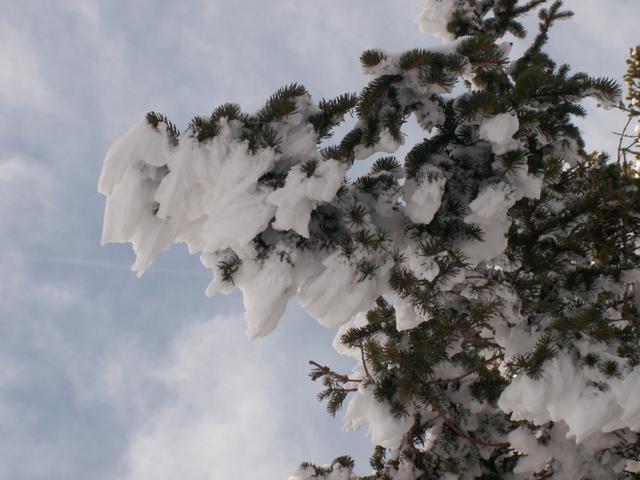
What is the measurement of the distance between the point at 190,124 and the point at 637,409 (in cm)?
300

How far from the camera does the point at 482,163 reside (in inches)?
163

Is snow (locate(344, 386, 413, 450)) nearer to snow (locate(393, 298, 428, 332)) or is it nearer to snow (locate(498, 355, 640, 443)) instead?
snow (locate(393, 298, 428, 332))

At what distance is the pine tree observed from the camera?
3.34 metres

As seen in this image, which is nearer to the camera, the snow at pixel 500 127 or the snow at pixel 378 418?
the snow at pixel 500 127

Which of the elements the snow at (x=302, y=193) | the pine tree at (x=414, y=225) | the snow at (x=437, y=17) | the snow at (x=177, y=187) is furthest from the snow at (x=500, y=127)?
the snow at (x=437, y=17)

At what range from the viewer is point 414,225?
4.04 meters

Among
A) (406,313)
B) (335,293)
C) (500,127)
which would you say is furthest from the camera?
(406,313)

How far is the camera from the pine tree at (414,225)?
3.34 metres

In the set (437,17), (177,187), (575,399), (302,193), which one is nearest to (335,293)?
(302,193)

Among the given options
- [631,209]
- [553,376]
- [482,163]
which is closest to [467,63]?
[482,163]

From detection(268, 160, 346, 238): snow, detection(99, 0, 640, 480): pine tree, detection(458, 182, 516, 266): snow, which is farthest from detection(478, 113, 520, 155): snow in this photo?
detection(268, 160, 346, 238): snow

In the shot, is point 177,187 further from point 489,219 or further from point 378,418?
point 378,418

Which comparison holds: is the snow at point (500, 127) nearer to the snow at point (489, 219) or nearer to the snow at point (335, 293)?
the snow at point (489, 219)

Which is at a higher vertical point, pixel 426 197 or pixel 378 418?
pixel 426 197
